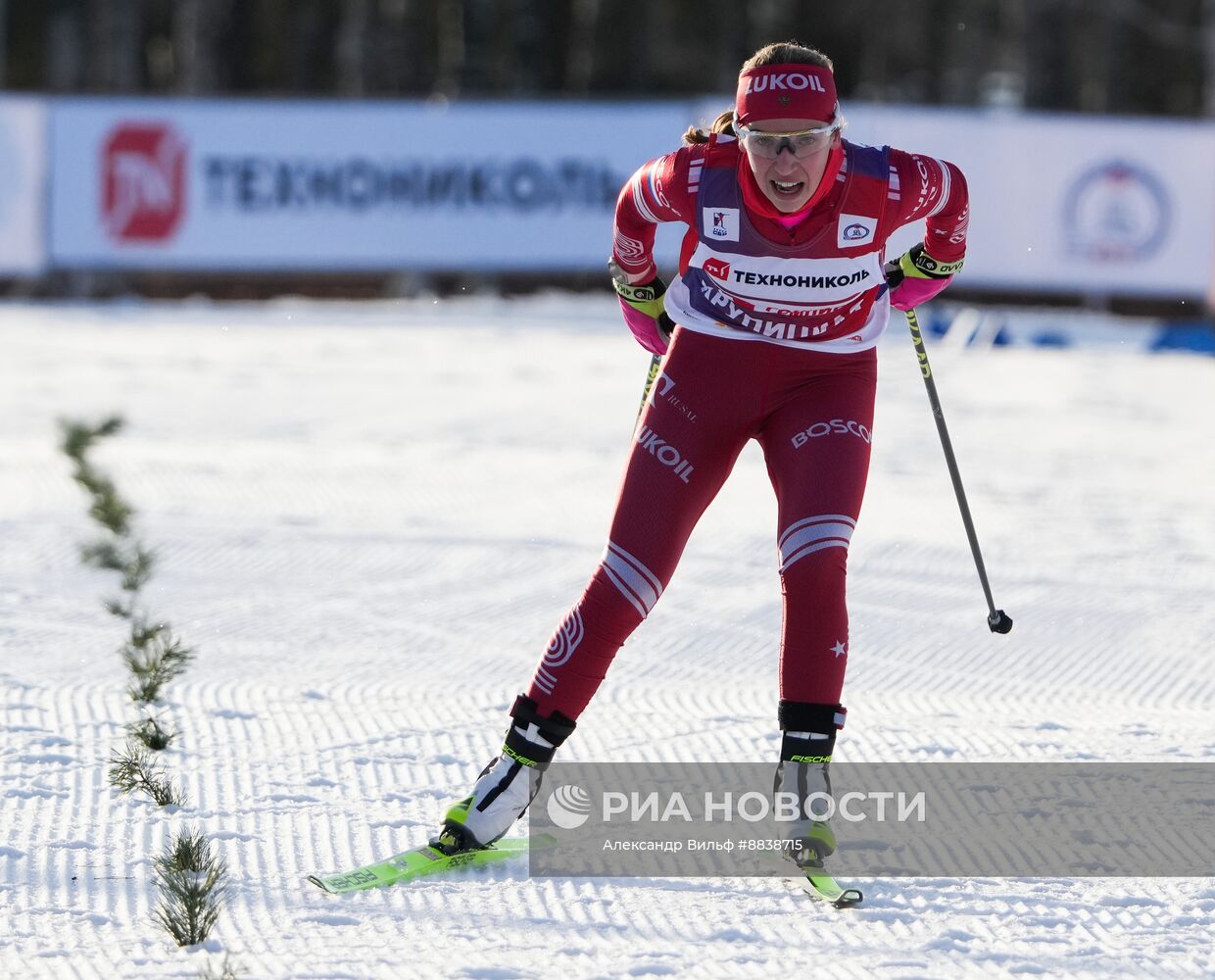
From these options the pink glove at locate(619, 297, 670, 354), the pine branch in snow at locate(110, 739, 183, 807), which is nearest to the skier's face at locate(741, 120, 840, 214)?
the pink glove at locate(619, 297, 670, 354)

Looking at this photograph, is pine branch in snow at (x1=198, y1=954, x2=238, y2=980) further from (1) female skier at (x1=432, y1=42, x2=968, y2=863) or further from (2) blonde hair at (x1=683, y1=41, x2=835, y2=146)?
(2) blonde hair at (x1=683, y1=41, x2=835, y2=146)

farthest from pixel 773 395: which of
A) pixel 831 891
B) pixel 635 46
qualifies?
pixel 635 46

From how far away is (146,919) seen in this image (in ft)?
10.7

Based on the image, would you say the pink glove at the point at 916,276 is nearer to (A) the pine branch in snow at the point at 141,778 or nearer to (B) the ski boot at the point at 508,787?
(B) the ski boot at the point at 508,787

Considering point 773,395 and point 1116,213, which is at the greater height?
point 773,395

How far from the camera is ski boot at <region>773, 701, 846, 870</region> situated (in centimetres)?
358

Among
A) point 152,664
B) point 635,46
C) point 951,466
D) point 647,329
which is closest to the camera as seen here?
point 647,329

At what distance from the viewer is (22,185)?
15.7 m

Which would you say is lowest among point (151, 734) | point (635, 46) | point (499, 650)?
point (499, 650)

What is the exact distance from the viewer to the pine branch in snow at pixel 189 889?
315cm

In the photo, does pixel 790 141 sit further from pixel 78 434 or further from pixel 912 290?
pixel 78 434

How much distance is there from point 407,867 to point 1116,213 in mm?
13274

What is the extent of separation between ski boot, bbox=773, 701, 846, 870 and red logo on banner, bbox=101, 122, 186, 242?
13.2m

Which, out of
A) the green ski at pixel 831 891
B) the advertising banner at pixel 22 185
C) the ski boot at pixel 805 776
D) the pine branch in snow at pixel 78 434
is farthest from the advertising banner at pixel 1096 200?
the pine branch in snow at pixel 78 434
